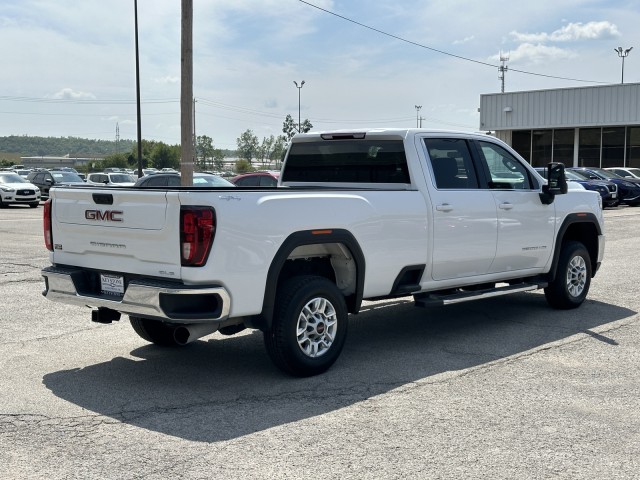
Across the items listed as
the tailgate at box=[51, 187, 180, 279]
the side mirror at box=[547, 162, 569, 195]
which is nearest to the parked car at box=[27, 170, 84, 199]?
the side mirror at box=[547, 162, 569, 195]

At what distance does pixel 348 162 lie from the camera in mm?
7980

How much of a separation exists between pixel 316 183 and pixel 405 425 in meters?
3.62

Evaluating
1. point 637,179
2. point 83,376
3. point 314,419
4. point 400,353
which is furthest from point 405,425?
point 637,179

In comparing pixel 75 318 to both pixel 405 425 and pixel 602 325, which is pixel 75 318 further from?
pixel 602 325

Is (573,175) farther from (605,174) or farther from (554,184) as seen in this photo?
(554,184)

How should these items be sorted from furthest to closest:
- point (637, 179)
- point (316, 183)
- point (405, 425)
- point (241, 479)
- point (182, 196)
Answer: point (637, 179) < point (316, 183) < point (182, 196) < point (405, 425) < point (241, 479)

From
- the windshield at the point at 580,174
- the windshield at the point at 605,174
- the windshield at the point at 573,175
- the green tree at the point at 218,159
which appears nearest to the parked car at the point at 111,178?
the windshield at the point at 573,175

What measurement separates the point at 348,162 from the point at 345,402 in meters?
2.98

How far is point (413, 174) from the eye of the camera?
736cm

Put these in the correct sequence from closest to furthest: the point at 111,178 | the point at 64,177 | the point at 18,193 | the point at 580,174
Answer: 1. the point at 580,174
2. the point at 18,193
3. the point at 111,178
4. the point at 64,177

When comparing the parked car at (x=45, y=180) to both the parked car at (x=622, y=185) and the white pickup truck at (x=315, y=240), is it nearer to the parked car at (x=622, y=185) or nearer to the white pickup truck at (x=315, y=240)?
the parked car at (x=622, y=185)

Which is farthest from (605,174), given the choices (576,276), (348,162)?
(348,162)

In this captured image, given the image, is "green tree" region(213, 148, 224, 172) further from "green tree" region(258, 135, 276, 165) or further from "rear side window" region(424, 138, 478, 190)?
"rear side window" region(424, 138, 478, 190)

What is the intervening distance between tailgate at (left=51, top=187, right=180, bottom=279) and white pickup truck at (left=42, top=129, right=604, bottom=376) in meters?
0.01
